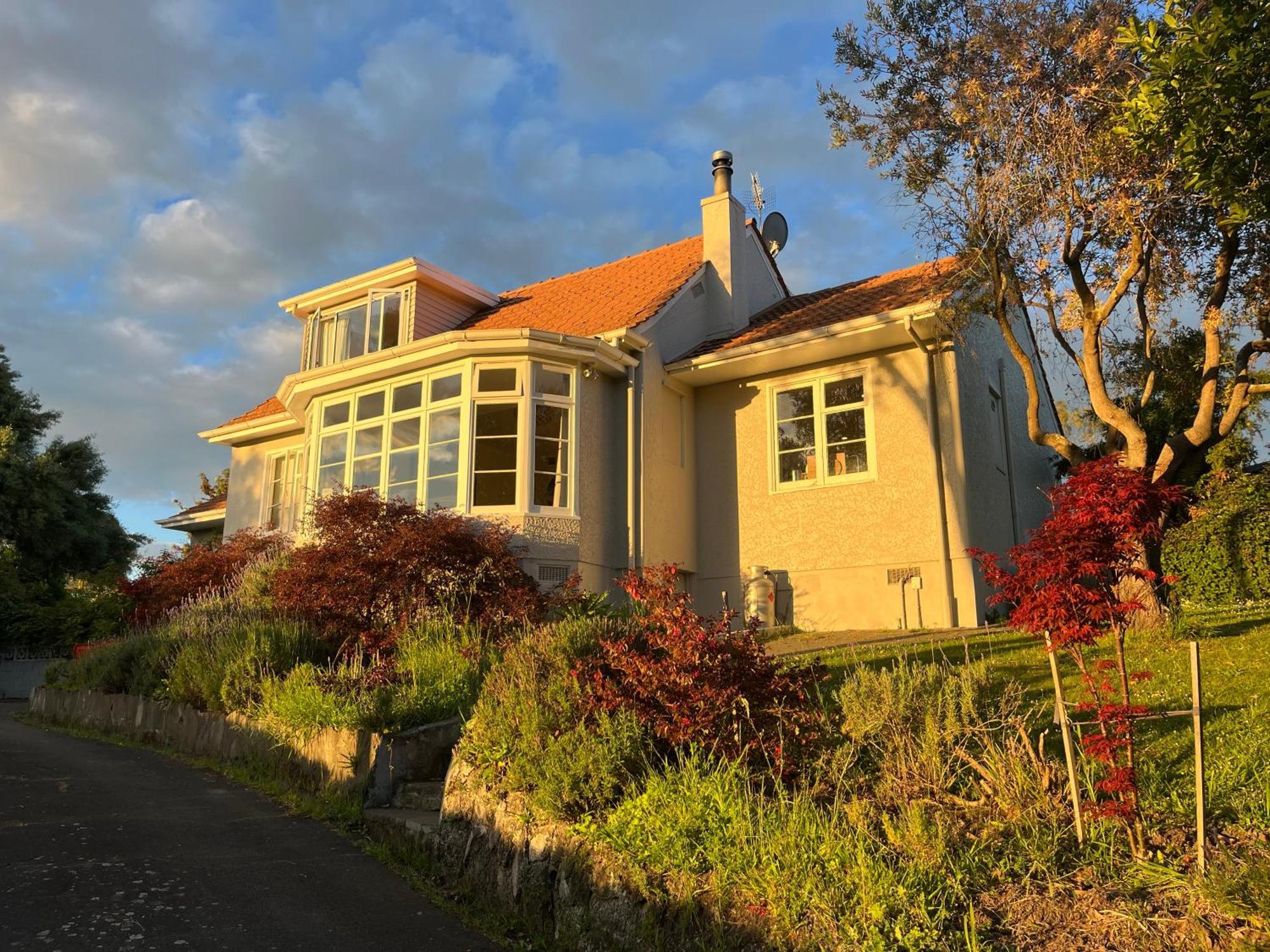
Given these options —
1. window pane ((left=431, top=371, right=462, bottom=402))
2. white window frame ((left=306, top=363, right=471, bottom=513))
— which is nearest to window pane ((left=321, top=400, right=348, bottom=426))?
white window frame ((left=306, top=363, right=471, bottom=513))

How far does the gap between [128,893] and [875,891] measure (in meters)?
4.00

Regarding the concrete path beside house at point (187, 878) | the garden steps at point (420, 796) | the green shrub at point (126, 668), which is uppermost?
the green shrub at point (126, 668)

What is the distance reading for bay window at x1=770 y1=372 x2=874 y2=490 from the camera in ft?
47.1

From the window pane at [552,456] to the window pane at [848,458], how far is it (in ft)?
13.4

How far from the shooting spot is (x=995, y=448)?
51.2ft

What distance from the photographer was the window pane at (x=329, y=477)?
1568 centimetres

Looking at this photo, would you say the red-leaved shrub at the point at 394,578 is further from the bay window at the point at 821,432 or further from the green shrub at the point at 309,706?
the bay window at the point at 821,432

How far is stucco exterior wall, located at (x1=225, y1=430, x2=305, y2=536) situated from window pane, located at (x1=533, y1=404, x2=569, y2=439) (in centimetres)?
805

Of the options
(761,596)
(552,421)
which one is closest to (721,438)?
(761,596)

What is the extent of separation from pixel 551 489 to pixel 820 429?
14.1ft

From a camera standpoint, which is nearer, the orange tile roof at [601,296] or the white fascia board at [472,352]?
the white fascia board at [472,352]

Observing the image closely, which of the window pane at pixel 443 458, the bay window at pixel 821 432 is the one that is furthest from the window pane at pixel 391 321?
the bay window at pixel 821 432

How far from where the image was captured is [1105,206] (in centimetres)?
1039

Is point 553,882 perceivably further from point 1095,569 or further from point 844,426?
point 844,426
